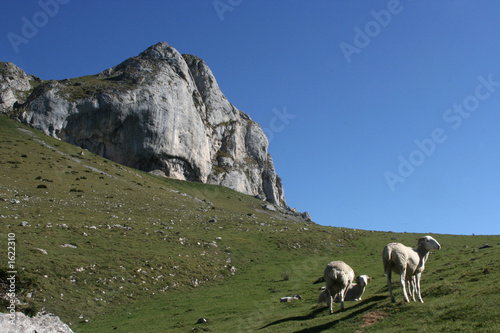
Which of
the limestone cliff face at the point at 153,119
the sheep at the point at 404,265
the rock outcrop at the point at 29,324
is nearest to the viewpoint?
the rock outcrop at the point at 29,324

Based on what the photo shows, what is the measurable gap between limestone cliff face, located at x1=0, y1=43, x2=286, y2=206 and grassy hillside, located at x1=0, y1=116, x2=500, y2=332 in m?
40.1

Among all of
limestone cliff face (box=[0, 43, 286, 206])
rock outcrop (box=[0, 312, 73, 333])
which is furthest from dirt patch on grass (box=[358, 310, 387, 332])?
limestone cliff face (box=[0, 43, 286, 206])

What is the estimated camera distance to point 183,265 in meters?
37.3

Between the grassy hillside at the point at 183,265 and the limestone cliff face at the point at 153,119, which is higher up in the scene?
the limestone cliff face at the point at 153,119

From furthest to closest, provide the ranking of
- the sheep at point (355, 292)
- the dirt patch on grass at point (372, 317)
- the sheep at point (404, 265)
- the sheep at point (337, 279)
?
the sheep at point (355, 292) → the sheep at point (337, 279) → the sheep at point (404, 265) → the dirt patch on grass at point (372, 317)

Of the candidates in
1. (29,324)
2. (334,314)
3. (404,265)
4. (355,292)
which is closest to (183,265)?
(355,292)

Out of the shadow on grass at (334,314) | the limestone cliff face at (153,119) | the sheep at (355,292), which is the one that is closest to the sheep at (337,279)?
the shadow on grass at (334,314)

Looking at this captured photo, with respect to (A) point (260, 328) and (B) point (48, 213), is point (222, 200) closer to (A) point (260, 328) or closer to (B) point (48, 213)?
(B) point (48, 213)

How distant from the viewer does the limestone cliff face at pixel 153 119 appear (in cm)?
11044

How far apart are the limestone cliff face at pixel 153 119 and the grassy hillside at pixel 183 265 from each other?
40.1 meters

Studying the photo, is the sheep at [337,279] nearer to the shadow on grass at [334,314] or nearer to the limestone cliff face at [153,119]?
the shadow on grass at [334,314]

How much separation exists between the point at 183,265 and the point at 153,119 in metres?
89.6

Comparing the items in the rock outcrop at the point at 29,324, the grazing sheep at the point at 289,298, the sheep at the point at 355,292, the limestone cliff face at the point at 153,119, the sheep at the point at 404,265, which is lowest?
the rock outcrop at the point at 29,324

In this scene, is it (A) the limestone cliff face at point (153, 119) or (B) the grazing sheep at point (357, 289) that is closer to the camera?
(B) the grazing sheep at point (357, 289)
